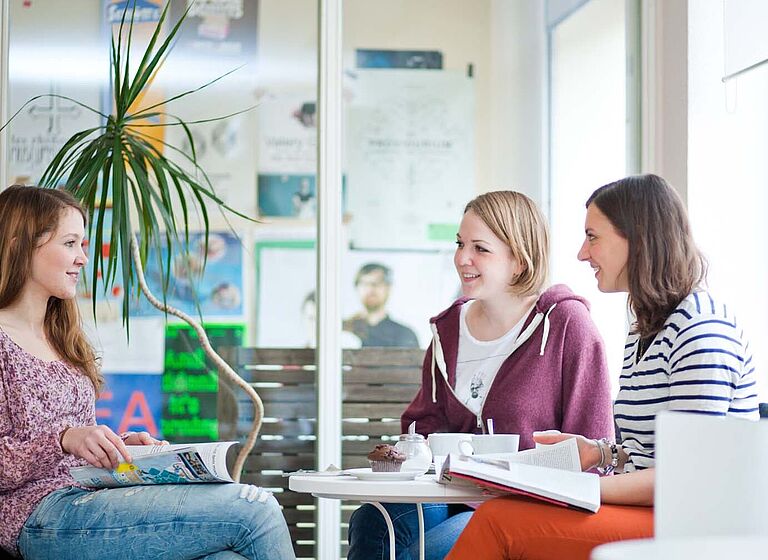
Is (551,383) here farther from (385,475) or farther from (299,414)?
(299,414)

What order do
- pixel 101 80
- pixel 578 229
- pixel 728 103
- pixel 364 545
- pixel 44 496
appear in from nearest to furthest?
pixel 44 496 < pixel 364 545 < pixel 728 103 < pixel 101 80 < pixel 578 229

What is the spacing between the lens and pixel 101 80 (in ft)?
11.7

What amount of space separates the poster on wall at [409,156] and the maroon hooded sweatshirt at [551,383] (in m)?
1.00

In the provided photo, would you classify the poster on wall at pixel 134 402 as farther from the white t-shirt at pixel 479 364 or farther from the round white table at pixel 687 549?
the round white table at pixel 687 549

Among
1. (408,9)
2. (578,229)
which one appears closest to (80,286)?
(408,9)

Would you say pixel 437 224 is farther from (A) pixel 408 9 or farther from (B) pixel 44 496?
(B) pixel 44 496

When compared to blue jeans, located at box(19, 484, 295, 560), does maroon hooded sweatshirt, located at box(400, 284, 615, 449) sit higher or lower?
higher

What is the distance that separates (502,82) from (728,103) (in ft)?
2.62

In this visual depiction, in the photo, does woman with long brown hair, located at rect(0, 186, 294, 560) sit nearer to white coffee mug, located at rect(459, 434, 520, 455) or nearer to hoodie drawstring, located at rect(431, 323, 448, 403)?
white coffee mug, located at rect(459, 434, 520, 455)

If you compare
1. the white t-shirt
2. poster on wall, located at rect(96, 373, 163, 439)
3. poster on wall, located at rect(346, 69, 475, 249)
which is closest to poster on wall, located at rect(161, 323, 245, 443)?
poster on wall, located at rect(96, 373, 163, 439)

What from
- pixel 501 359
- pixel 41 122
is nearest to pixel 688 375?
pixel 501 359

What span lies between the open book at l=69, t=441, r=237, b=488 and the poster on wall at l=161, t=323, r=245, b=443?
1.29 meters

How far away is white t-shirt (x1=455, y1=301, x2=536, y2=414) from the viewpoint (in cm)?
270

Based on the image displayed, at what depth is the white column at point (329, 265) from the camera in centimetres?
357
